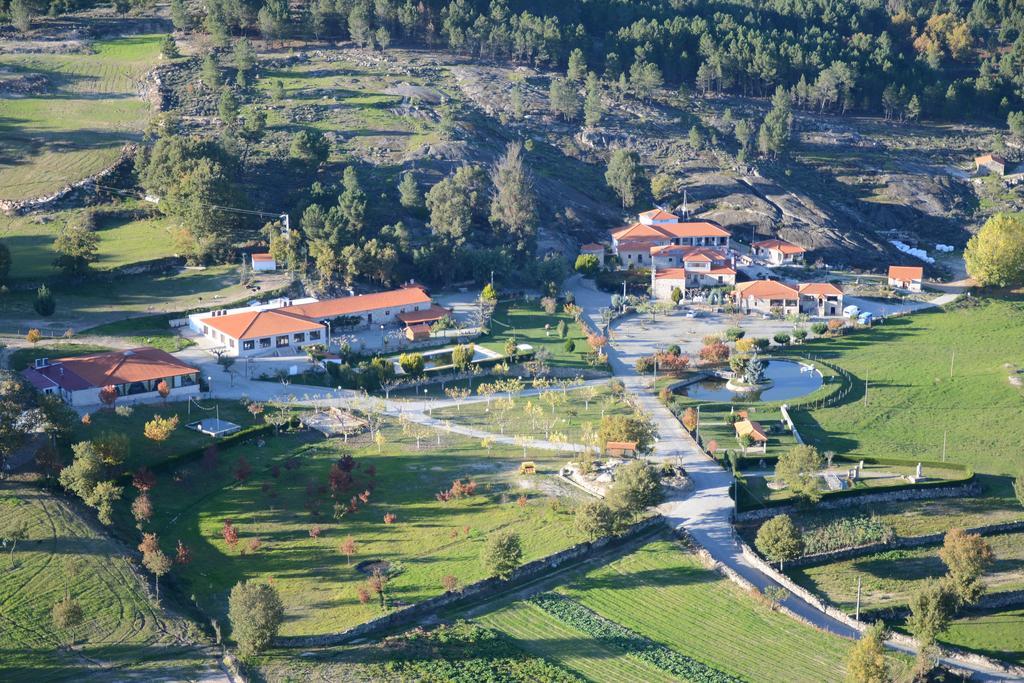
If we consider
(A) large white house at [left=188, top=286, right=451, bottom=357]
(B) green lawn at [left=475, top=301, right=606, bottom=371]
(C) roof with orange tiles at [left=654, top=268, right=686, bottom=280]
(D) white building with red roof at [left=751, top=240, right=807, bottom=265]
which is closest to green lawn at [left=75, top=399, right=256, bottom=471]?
(A) large white house at [left=188, top=286, right=451, bottom=357]

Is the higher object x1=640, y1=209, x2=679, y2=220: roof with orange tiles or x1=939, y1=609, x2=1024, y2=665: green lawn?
x1=640, y1=209, x2=679, y2=220: roof with orange tiles

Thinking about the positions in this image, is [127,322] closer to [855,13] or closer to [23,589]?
[23,589]

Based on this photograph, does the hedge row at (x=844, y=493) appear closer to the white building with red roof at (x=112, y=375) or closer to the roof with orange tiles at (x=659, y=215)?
the white building with red roof at (x=112, y=375)

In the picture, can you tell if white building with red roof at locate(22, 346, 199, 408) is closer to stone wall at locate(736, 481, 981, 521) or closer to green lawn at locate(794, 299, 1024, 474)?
stone wall at locate(736, 481, 981, 521)

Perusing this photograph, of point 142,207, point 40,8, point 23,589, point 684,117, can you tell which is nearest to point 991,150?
point 684,117

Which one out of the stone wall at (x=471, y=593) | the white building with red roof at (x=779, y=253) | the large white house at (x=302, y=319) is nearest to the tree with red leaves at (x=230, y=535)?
the stone wall at (x=471, y=593)
